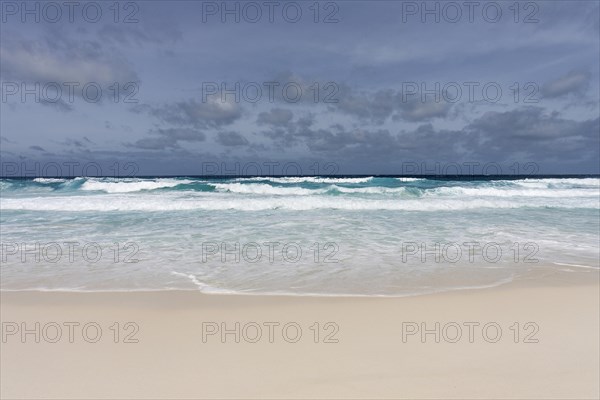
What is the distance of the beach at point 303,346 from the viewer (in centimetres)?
248

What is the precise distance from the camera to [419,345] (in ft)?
10.1

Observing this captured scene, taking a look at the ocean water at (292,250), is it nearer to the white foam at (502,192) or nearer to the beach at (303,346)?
the beach at (303,346)

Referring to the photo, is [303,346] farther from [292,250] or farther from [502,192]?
[502,192]

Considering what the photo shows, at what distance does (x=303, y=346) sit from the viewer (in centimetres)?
309

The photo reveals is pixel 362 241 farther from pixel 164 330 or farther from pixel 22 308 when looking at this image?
pixel 22 308

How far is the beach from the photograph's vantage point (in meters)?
2.48

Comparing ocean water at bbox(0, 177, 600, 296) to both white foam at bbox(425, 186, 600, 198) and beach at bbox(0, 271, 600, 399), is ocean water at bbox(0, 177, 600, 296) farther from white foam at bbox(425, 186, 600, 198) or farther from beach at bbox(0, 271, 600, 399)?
white foam at bbox(425, 186, 600, 198)

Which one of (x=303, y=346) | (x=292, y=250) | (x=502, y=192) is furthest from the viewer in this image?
(x=502, y=192)

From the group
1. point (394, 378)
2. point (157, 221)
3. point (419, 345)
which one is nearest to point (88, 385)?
point (394, 378)

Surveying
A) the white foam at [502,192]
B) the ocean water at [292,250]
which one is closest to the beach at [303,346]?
the ocean water at [292,250]

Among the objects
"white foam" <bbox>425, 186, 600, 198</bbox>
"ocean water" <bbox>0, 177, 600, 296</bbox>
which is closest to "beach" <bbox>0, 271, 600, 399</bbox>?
"ocean water" <bbox>0, 177, 600, 296</bbox>

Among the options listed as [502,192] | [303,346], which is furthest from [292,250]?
[502,192]

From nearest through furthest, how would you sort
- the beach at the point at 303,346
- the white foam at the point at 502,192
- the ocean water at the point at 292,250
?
the beach at the point at 303,346, the ocean water at the point at 292,250, the white foam at the point at 502,192

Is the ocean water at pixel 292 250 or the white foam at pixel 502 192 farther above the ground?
the white foam at pixel 502 192
